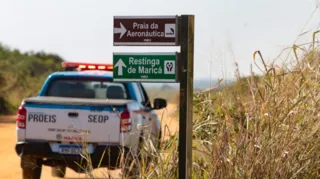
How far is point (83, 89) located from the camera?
38.8ft

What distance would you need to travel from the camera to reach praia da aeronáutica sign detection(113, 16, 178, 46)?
21.7 ft

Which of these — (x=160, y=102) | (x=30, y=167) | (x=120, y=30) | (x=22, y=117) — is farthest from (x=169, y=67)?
(x=30, y=167)

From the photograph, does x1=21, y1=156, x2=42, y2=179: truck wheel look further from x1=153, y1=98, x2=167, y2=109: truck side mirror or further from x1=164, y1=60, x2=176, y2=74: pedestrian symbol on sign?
x1=164, y1=60, x2=176, y2=74: pedestrian symbol on sign

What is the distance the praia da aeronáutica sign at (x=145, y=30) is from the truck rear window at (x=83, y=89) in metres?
4.61

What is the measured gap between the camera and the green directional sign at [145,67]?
21.8 feet

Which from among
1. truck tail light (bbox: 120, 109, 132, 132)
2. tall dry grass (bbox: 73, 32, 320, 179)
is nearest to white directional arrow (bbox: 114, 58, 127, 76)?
tall dry grass (bbox: 73, 32, 320, 179)

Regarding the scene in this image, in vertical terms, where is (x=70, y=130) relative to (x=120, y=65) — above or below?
below

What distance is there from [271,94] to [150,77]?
1055 millimetres

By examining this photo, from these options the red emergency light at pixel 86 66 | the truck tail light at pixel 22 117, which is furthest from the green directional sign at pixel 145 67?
the red emergency light at pixel 86 66

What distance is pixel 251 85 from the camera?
704 centimetres

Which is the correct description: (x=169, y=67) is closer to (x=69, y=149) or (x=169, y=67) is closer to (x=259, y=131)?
(x=259, y=131)

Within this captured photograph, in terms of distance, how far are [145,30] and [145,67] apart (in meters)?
0.32

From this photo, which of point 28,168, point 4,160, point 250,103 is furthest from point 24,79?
point 250,103

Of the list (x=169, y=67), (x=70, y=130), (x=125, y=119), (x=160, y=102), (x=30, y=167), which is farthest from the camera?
(x=160, y=102)
